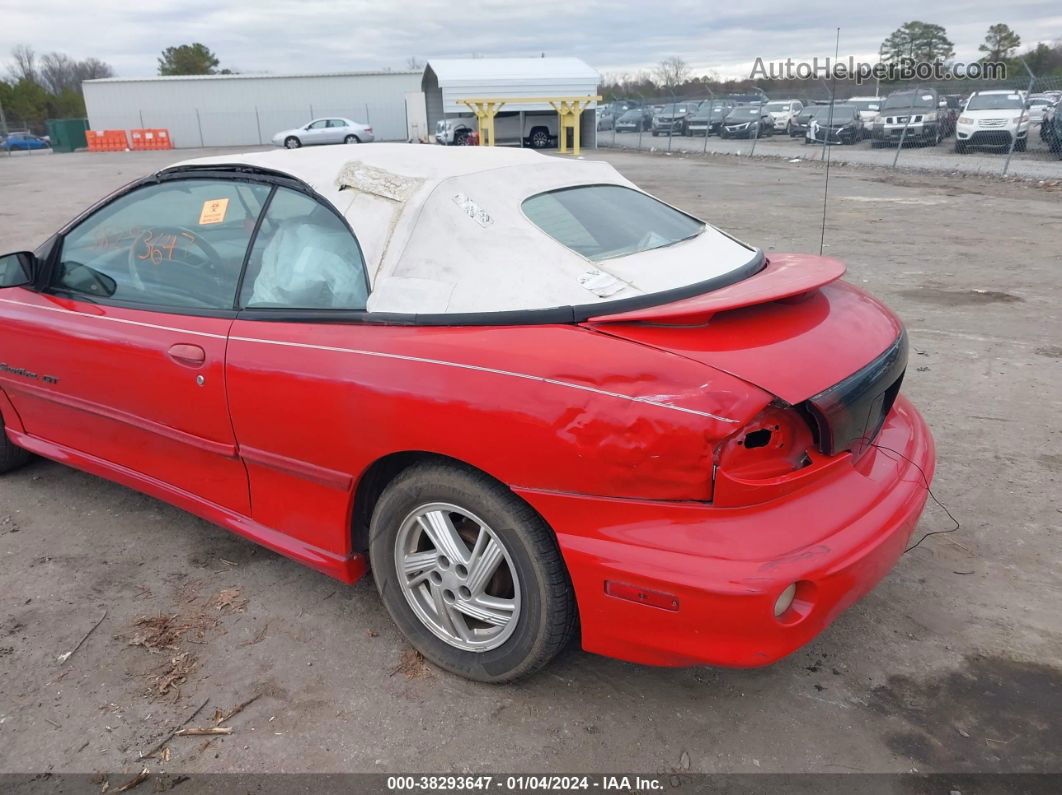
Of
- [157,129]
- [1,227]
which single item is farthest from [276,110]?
[1,227]

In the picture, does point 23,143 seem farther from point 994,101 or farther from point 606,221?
point 606,221

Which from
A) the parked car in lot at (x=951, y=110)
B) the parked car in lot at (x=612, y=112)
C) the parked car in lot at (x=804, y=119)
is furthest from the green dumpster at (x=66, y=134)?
the parked car in lot at (x=951, y=110)

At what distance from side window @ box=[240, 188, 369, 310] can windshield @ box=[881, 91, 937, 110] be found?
2388 centimetres

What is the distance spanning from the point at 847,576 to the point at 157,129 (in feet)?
162

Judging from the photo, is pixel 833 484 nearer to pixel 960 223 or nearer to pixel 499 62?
pixel 960 223

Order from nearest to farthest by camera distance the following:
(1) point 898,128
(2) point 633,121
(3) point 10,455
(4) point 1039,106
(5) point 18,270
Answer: (5) point 18,270
(3) point 10,455
(4) point 1039,106
(1) point 898,128
(2) point 633,121

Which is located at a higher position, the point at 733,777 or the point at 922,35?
the point at 922,35

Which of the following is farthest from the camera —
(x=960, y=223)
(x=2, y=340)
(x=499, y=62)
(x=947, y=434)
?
(x=499, y=62)

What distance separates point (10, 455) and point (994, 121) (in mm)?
20988

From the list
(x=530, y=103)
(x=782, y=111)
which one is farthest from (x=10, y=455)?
(x=782, y=111)

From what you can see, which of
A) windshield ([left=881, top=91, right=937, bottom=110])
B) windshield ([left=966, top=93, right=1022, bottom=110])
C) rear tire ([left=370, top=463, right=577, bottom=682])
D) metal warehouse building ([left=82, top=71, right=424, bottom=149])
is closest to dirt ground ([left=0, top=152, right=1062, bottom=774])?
rear tire ([left=370, top=463, right=577, bottom=682])

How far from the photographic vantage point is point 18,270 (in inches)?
133

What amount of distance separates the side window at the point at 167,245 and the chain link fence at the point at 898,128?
11.5 metres

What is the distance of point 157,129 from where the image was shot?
43.8 metres
